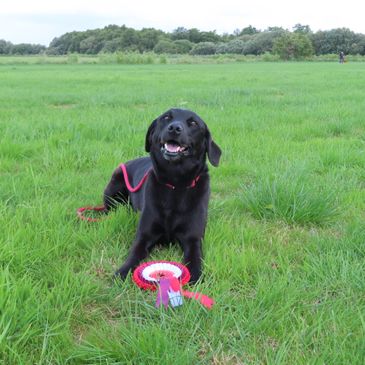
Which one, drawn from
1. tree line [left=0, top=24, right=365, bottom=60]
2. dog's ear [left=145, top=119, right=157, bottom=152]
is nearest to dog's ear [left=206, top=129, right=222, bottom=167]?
dog's ear [left=145, top=119, right=157, bottom=152]

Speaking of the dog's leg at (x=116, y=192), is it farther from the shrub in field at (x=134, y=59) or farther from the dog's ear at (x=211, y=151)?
the shrub in field at (x=134, y=59)

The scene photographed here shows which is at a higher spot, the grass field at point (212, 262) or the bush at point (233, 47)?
the bush at point (233, 47)

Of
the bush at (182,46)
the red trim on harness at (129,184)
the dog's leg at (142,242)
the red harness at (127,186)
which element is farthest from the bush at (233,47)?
the dog's leg at (142,242)

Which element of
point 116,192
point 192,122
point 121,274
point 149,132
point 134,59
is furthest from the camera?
point 134,59

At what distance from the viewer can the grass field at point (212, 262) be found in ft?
Result: 5.38

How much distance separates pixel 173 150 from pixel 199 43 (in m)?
83.6

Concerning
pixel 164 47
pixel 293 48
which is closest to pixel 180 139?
pixel 293 48

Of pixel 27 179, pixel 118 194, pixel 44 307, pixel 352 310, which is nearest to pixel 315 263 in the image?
pixel 352 310

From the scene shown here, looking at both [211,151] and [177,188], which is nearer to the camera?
[177,188]

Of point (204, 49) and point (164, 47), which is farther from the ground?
point (164, 47)

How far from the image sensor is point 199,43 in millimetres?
81750

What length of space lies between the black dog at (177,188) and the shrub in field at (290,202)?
1.78ft

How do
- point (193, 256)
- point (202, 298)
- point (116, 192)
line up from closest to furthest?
1. point (202, 298)
2. point (193, 256)
3. point (116, 192)

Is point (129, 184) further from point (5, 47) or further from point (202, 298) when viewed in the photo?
point (5, 47)
